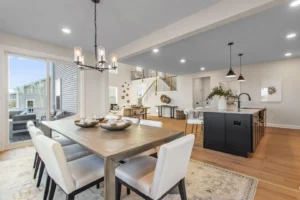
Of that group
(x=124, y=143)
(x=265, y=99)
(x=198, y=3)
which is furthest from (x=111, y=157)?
(x=265, y=99)

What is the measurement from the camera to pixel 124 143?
136 cm

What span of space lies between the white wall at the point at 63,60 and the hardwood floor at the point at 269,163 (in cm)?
144

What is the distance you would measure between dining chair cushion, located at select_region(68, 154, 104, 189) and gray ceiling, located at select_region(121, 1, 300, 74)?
129 inches

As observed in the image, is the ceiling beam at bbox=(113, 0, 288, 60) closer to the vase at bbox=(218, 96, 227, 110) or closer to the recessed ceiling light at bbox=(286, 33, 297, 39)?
the vase at bbox=(218, 96, 227, 110)

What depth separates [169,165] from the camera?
3.67ft

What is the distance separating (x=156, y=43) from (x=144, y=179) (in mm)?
2725

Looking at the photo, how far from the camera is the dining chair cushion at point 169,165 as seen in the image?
3.50 ft

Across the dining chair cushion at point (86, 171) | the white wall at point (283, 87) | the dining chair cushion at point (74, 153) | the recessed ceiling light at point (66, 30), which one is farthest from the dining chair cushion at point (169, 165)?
the white wall at point (283, 87)

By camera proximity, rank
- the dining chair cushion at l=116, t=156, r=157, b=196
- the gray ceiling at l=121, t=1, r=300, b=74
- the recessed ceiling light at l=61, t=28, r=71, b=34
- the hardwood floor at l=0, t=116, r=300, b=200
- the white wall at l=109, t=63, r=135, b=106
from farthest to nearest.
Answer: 1. the white wall at l=109, t=63, r=135, b=106
2. the recessed ceiling light at l=61, t=28, r=71, b=34
3. the gray ceiling at l=121, t=1, r=300, b=74
4. the hardwood floor at l=0, t=116, r=300, b=200
5. the dining chair cushion at l=116, t=156, r=157, b=196

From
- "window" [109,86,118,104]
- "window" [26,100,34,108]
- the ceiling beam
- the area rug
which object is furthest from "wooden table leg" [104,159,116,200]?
"window" [109,86,118,104]

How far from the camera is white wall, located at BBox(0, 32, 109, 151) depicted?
127 inches

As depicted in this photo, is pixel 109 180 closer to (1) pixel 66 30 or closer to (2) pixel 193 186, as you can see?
(2) pixel 193 186

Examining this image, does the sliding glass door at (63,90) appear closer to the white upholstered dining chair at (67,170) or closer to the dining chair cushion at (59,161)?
the white upholstered dining chair at (67,170)

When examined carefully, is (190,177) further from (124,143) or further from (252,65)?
(252,65)
